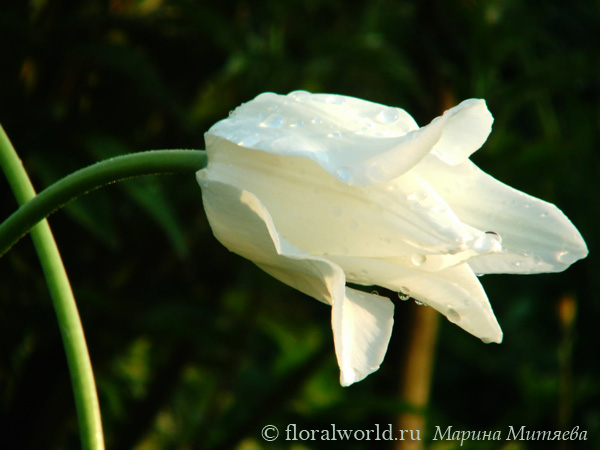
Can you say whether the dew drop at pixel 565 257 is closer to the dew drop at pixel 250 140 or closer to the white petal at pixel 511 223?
the white petal at pixel 511 223

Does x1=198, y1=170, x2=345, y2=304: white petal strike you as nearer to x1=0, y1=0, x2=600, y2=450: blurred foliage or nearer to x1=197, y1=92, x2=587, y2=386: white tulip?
x1=197, y1=92, x2=587, y2=386: white tulip

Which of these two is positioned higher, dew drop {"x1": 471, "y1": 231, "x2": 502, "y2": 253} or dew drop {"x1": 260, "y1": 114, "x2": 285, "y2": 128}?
dew drop {"x1": 260, "y1": 114, "x2": 285, "y2": 128}

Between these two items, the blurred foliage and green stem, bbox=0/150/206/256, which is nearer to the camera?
green stem, bbox=0/150/206/256

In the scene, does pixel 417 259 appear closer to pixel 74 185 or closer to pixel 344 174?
pixel 344 174

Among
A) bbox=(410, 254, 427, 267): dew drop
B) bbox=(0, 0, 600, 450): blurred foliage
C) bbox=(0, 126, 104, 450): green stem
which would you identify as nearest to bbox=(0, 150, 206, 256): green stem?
bbox=(0, 126, 104, 450): green stem

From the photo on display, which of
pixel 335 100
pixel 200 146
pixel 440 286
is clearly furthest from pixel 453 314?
pixel 200 146

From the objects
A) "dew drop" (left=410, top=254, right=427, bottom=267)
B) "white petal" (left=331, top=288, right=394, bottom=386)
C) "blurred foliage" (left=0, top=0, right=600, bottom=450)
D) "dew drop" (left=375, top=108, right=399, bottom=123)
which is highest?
"blurred foliage" (left=0, top=0, right=600, bottom=450)
